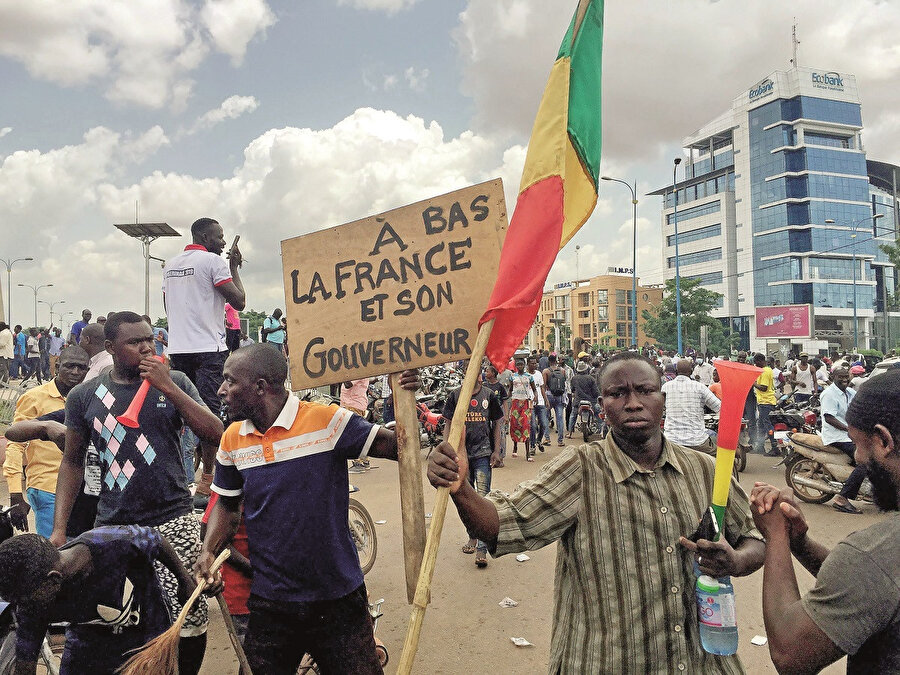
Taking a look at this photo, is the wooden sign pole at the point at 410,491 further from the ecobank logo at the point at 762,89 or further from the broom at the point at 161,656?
the ecobank logo at the point at 762,89

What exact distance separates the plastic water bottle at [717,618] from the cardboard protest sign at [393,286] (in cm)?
120

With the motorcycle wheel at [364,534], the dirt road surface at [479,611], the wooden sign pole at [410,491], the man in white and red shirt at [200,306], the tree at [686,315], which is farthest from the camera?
the tree at [686,315]

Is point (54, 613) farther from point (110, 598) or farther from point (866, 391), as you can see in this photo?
point (866, 391)

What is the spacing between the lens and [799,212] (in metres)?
66.8

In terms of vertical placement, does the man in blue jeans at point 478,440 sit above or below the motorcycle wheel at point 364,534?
above

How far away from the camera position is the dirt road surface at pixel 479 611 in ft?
13.8

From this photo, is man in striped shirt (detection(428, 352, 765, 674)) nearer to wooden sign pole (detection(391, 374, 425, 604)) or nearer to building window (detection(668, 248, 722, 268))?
wooden sign pole (detection(391, 374, 425, 604))

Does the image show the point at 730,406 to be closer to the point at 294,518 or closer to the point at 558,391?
the point at 294,518

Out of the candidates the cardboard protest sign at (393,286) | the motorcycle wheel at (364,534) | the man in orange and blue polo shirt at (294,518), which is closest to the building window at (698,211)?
the motorcycle wheel at (364,534)

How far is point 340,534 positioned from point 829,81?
8510 cm

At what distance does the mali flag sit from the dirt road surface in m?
2.84

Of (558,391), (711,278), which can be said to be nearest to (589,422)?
(558,391)

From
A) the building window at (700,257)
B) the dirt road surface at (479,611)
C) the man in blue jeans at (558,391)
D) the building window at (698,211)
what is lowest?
the dirt road surface at (479,611)

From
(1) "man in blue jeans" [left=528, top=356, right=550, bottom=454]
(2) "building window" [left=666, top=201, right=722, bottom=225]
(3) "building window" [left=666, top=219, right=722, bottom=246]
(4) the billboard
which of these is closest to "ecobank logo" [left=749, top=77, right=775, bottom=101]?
(2) "building window" [left=666, top=201, right=722, bottom=225]
